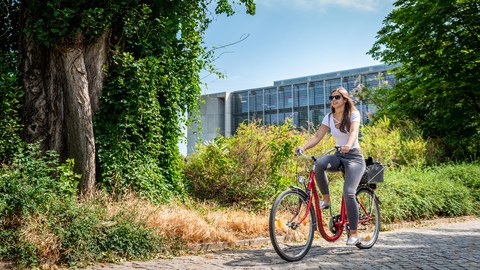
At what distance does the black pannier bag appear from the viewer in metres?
6.66

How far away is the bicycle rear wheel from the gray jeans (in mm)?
568

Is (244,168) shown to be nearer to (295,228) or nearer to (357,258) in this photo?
(357,258)

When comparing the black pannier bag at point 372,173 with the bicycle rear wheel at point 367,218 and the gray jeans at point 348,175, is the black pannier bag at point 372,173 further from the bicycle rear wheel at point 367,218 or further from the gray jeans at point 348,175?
the gray jeans at point 348,175

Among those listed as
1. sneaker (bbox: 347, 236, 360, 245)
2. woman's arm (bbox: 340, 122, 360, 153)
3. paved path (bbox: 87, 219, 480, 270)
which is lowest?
paved path (bbox: 87, 219, 480, 270)

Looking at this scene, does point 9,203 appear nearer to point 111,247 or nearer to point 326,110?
point 111,247

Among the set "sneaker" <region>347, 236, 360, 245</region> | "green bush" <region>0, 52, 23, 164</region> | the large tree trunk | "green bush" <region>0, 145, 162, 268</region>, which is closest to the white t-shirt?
"sneaker" <region>347, 236, 360, 245</region>

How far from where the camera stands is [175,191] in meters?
9.34

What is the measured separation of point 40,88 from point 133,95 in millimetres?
1572

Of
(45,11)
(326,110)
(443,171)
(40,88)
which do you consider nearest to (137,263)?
(40,88)

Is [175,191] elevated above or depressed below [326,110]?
below

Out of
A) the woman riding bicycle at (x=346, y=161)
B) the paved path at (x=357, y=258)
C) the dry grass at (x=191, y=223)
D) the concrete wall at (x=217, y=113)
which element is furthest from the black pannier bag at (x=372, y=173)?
the concrete wall at (x=217, y=113)

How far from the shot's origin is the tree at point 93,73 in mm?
7940

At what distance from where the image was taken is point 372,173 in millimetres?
6691

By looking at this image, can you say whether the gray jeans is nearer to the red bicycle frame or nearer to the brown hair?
the red bicycle frame
